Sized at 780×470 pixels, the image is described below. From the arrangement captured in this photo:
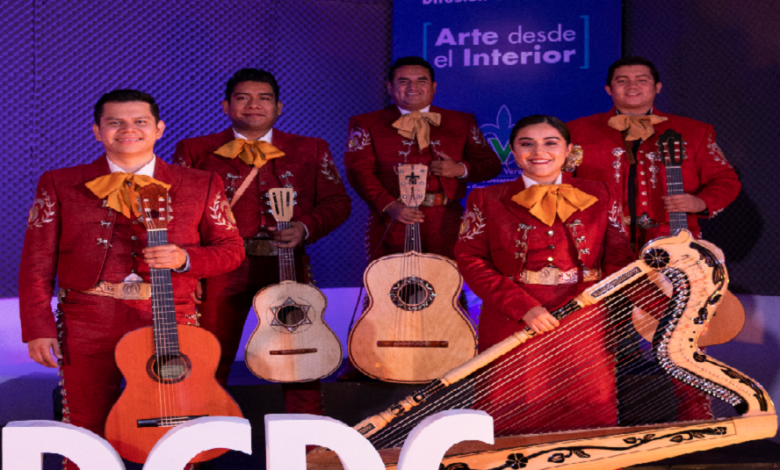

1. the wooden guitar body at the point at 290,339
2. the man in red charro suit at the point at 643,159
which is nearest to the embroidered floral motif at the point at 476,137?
the man in red charro suit at the point at 643,159

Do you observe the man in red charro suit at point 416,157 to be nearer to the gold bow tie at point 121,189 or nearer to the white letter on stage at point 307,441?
the gold bow tie at point 121,189

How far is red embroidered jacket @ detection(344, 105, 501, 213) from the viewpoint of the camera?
4.24 m

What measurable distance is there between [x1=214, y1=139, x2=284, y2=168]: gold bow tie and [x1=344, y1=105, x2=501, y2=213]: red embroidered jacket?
21.7 inches

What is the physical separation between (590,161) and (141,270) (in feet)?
7.86

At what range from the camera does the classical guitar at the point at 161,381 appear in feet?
8.77

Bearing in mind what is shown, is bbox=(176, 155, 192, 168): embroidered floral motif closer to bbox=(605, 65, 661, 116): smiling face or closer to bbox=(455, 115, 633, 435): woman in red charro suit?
bbox=(455, 115, 633, 435): woman in red charro suit

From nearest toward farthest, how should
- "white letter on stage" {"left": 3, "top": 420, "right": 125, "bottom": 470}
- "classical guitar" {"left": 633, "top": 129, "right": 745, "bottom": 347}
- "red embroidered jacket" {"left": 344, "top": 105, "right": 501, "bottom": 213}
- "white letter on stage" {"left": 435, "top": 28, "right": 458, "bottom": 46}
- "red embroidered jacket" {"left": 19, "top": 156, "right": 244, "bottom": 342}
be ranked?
"white letter on stage" {"left": 3, "top": 420, "right": 125, "bottom": 470}
"red embroidered jacket" {"left": 19, "top": 156, "right": 244, "bottom": 342}
"classical guitar" {"left": 633, "top": 129, "right": 745, "bottom": 347}
"red embroidered jacket" {"left": 344, "top": 105, "right": 501, "bottom": 213}
"white letter on stage" {"left": 435, "top": 28, "right": 458, "bottom": 46}

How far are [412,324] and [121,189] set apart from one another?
63.3 inches

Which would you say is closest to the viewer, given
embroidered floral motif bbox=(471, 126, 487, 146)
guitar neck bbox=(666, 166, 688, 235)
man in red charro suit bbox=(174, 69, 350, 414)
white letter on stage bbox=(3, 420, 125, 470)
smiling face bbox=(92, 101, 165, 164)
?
white letter on stage bbox=(3, 420, 125, 470)

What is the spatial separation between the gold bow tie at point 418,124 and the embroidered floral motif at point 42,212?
200 centimetres

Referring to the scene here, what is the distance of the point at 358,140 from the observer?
4.32m

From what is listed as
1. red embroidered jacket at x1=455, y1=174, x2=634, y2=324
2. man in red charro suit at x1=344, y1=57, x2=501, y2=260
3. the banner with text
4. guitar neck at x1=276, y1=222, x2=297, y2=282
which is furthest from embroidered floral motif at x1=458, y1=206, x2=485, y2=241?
the banner with text

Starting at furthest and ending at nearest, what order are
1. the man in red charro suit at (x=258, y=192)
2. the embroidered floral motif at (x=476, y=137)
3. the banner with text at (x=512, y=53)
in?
the banner with text at (x=512, y=53) < the embroidered floral motif at (x=476, y=137) < the man in red charro suit at (x=258, y=192)

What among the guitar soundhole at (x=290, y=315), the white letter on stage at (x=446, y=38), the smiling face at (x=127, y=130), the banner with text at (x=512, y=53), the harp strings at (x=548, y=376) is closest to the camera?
the harp strings at (x=548, y=376)
